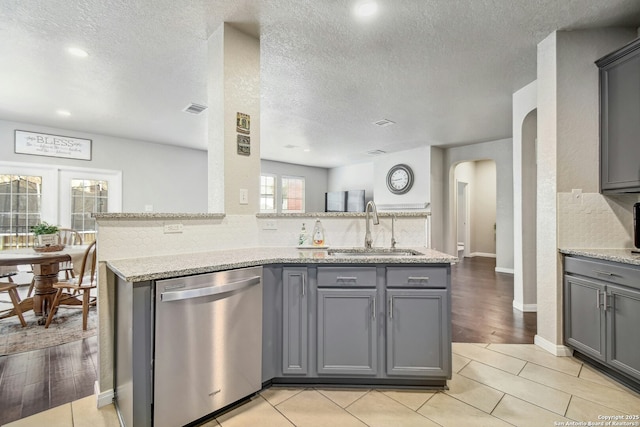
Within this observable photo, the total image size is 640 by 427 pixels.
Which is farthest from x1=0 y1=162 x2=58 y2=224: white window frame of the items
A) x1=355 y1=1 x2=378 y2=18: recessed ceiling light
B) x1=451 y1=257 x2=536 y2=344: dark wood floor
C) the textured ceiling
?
x1=451 y1=257 x2=536 y2=344: dark wood floor

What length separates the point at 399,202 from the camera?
281 inches

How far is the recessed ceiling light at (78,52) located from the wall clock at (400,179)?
5.86 m

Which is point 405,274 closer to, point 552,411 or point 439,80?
point 552,411

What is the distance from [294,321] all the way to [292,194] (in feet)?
23.0

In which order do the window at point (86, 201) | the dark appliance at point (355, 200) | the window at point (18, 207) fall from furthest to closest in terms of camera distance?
the dark appliance at point (355, 200) → the window at point (86, 201) → the window at point (18, 207)

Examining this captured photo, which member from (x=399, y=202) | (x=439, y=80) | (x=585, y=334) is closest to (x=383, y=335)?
(x=585, y=334)

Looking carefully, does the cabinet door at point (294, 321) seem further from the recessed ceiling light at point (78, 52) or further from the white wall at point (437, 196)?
the white wall at point (437, 196)

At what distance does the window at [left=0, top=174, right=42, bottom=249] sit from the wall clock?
6.67 m

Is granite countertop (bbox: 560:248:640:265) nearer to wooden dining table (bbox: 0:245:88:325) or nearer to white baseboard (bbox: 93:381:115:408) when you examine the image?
white baseboard (bbox: 93:381:115:408)

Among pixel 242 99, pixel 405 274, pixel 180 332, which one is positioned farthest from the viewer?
pixel 242 99

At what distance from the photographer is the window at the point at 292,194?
866 cm

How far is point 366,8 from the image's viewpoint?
222cm

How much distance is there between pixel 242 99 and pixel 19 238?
4.98 metres

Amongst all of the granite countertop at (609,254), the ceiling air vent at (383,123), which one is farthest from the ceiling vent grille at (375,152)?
the granite countertop at (609,254)
